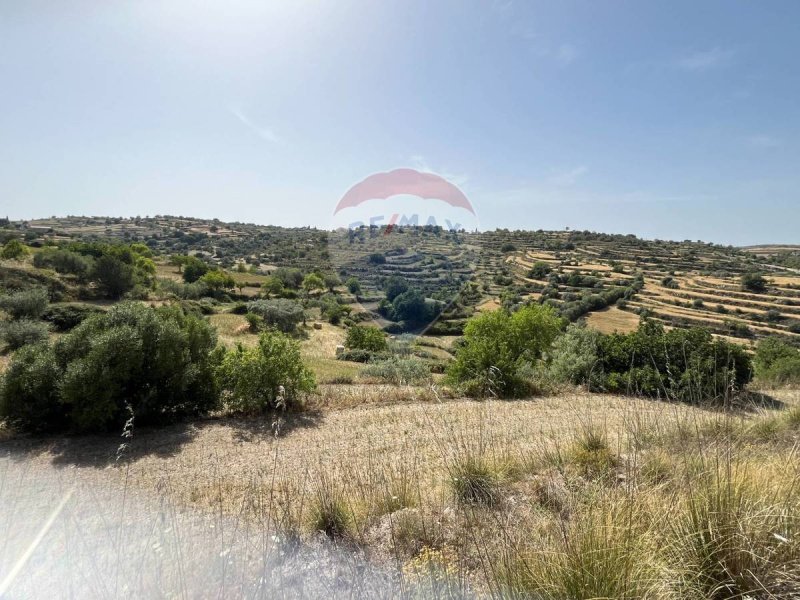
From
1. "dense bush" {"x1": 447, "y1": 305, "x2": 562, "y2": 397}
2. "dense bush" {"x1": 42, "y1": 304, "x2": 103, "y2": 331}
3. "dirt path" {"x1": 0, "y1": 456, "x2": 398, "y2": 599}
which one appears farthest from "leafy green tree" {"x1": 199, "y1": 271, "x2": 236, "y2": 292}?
"dirt path" {"x1": 0, "y1": 456, "x2": 398, "y2": 599}

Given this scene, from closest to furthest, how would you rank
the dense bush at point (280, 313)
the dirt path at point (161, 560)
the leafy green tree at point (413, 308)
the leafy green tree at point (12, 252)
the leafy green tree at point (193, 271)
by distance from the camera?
the dirt path at point (161, 560) < the leafy green tree at point (413, 308) < the dense bush at point (280, 313) < the leafy green tree at point (12, 252) < the leafy green tree at point (193, 271)

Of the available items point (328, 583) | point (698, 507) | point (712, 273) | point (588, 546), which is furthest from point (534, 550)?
point (712, 273)

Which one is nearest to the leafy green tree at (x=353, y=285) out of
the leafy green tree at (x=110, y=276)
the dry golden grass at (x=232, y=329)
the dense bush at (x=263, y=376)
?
the dense bush at (x=263, y=376)

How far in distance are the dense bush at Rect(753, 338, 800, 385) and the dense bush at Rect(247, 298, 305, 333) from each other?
30528 millimetres

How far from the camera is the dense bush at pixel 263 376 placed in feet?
32.6

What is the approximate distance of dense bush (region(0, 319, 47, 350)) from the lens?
18000mm

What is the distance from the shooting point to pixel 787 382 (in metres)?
14.1

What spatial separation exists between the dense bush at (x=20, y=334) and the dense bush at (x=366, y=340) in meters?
17.1

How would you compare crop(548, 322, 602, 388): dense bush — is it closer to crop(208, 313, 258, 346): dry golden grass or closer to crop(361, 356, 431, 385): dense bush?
crop(361, 356, 431, 385): dense bush

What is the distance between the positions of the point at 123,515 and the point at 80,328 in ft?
21.3

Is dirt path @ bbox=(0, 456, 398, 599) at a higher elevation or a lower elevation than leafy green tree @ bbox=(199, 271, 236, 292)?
higher

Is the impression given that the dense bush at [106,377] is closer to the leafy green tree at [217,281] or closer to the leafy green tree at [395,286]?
the leafy green tree at [395,286]

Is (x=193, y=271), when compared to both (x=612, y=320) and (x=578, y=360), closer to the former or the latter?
(x=612, y=320)

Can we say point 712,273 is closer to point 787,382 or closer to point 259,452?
point 787,382
